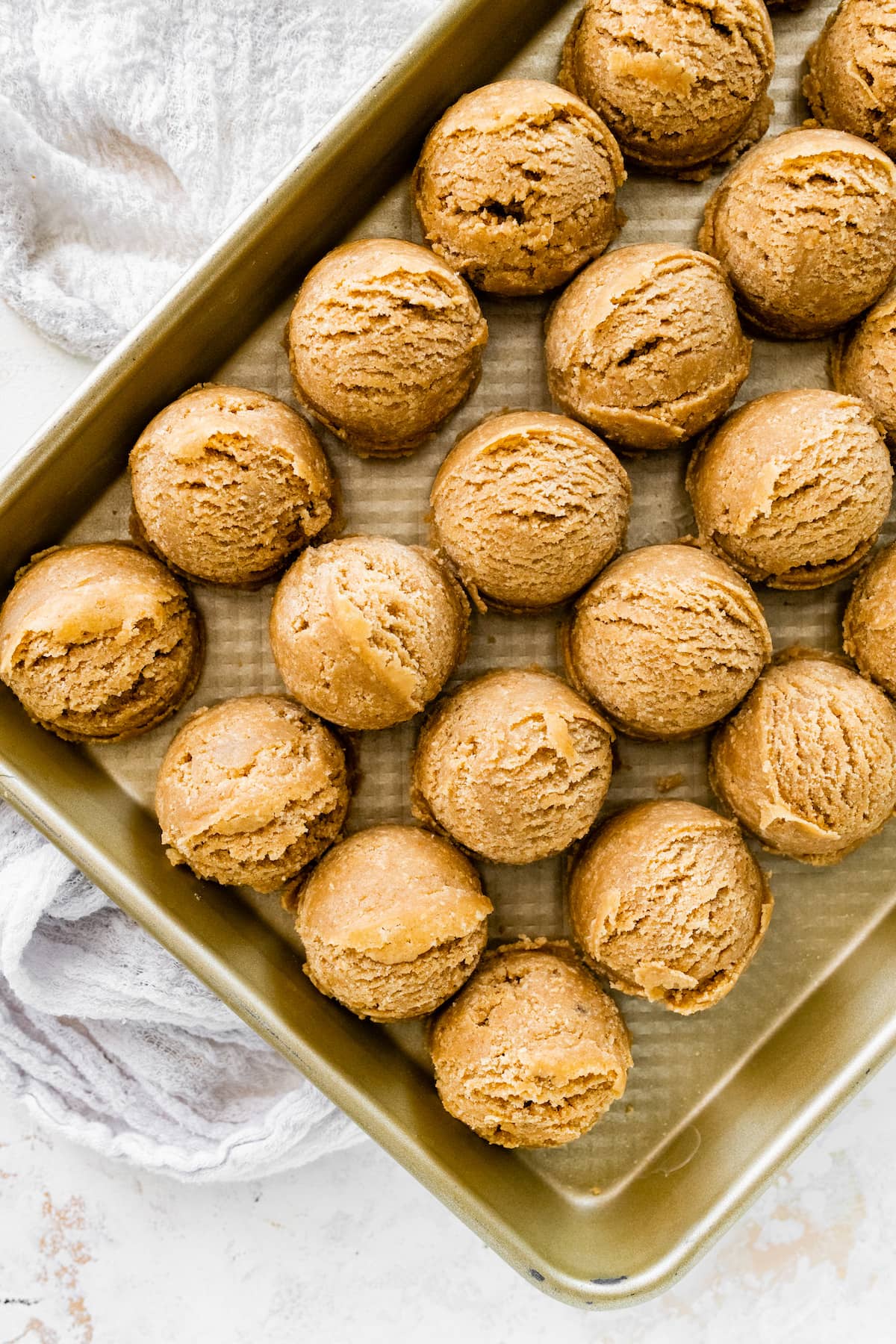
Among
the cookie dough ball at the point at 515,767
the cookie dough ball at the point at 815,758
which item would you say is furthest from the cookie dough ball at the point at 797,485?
the cookie dough ball at the point at 515,767

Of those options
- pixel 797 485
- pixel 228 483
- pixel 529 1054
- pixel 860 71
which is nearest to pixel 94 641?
pixel 228 483

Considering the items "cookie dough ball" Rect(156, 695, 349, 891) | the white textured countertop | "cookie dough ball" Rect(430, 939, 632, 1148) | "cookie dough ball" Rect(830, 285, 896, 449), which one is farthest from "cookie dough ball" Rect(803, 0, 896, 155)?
the white textured countertop

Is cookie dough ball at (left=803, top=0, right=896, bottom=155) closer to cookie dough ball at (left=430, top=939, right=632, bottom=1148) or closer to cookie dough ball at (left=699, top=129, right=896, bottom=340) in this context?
cookie dough ball at (left=699, top=129, right=896, bottom=340)

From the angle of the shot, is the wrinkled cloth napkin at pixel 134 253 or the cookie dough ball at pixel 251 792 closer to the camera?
the cookie dough ball at pixel 251 792

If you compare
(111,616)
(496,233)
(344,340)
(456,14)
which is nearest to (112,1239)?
(111,616)

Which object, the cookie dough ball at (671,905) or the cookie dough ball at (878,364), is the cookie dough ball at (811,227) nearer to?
the cookie dough ball at (878,364)
